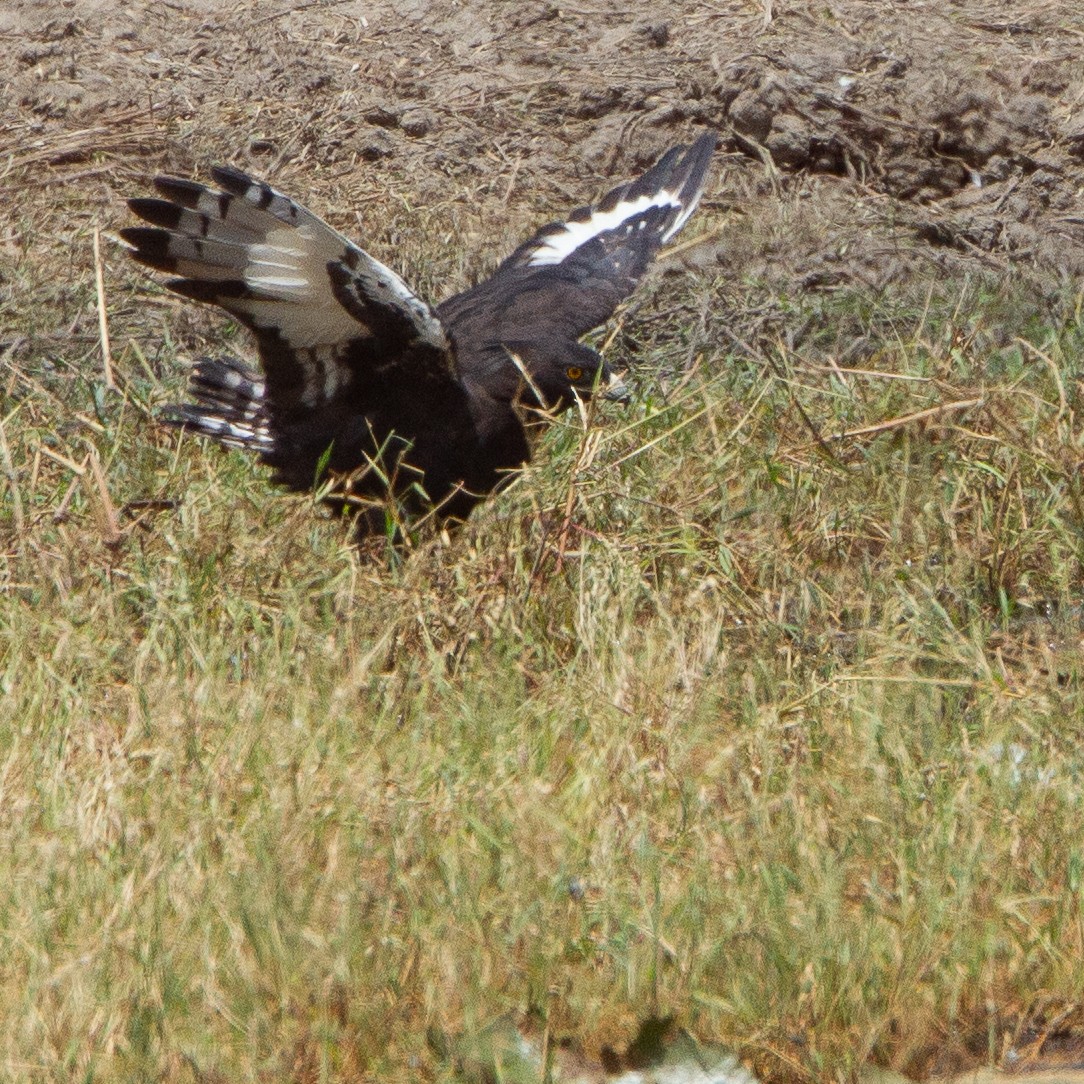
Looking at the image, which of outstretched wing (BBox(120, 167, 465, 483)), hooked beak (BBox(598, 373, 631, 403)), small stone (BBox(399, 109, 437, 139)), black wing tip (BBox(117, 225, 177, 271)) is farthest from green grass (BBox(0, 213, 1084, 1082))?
small stone (BBox(399, 109, 437, 139))

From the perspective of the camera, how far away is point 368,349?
4.82 m

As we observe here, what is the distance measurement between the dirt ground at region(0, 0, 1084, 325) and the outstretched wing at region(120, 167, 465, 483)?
1.67 m

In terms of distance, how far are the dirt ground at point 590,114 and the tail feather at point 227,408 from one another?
1.29 meters

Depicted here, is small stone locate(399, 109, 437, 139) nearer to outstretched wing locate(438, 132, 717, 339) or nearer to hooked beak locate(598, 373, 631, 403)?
outstretched wing locate(438, 132, 717, 339)

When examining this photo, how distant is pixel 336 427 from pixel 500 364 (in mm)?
555

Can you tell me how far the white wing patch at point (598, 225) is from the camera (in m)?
6.22

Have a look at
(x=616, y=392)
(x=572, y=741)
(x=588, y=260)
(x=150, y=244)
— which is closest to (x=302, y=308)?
(x=150, y=244)

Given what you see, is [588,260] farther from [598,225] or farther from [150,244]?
[150,244]

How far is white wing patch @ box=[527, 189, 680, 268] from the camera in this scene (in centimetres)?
622

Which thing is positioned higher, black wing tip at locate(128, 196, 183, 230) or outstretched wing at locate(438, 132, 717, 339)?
black wing tip at locate(128, 196, 183, 230)

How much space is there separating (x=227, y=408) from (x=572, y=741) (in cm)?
216

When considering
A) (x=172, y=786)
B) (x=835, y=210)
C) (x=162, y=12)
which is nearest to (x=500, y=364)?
(x=835, y=210)

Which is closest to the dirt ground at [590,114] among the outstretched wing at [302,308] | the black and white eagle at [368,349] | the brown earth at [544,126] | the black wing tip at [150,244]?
the brown earth at [544,126]

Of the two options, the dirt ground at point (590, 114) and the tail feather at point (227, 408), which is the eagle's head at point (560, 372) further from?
the dirt ground at point (590, 114)
